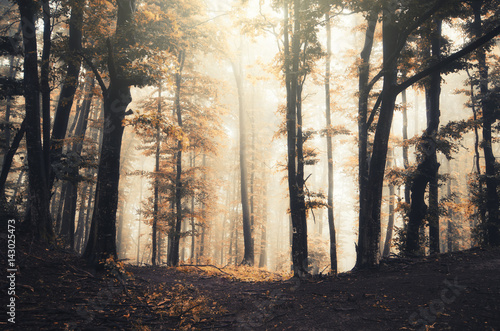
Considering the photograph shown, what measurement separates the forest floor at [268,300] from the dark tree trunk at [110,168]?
65 cm

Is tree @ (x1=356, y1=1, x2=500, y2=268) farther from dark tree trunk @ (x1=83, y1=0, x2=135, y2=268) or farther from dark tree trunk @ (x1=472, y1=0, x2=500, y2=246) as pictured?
dark tree trunk @ (x1=83, y1=0, x2=135, y2=268)

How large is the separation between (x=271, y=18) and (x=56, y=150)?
32.9ft

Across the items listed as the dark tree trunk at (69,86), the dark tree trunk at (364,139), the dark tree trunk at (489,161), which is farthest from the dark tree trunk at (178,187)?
the dark tree trunk at (489,161)

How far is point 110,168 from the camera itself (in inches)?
279

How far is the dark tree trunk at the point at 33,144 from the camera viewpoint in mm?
7391

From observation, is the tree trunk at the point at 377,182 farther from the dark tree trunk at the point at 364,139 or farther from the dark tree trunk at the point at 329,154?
the dark tree trunk at the point at 329,154

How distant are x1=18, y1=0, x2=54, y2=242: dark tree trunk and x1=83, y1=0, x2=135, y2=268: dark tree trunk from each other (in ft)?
5.71

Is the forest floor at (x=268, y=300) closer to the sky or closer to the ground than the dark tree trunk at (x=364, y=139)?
closer to the ground

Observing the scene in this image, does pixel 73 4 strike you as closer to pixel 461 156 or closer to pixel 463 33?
pixel 463 33

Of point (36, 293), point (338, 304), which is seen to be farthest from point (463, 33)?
point (36, 293)

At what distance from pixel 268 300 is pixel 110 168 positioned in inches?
225

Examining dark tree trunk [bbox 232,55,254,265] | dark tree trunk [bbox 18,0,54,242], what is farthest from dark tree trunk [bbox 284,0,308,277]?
dark tree trunk [bbox 18,0,54,242]

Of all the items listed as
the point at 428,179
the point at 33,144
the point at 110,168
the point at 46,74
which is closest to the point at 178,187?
the point at 110,168

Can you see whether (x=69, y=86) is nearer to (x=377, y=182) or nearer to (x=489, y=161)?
(x=377, y=182)
